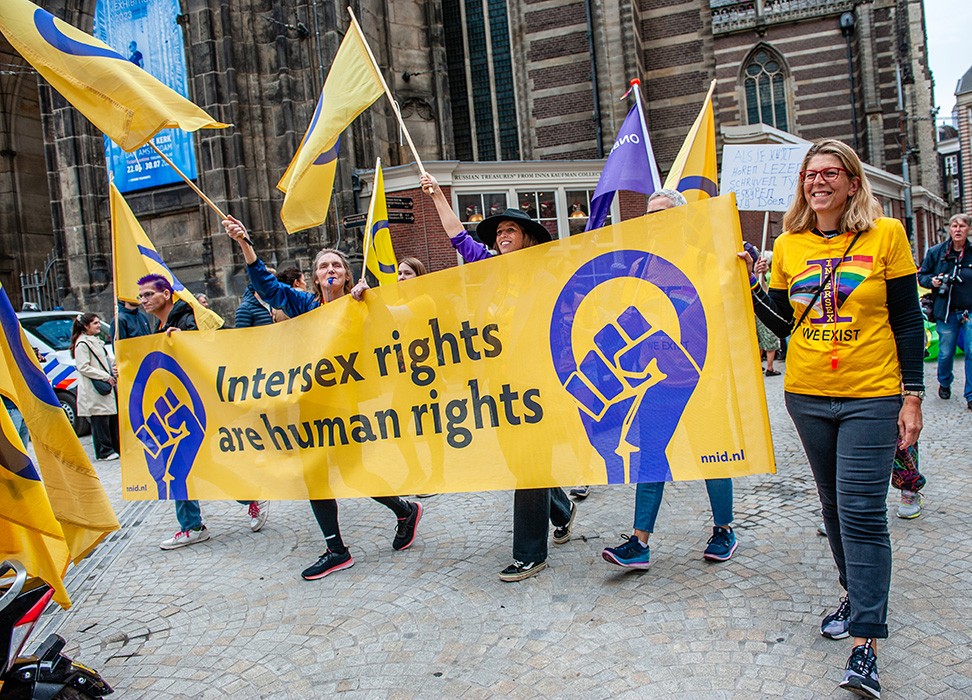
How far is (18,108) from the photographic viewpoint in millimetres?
25062

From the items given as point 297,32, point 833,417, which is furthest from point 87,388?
point 297,32

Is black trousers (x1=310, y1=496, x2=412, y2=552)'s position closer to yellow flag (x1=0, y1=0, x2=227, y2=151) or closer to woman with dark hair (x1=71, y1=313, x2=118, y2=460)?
yellow flag (x1=0, y1=0, x2=227, y2=151)

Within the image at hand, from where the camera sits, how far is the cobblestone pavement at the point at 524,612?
2805 mm

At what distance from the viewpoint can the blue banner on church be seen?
16.0m

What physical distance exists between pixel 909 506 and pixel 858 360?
7.19 ft

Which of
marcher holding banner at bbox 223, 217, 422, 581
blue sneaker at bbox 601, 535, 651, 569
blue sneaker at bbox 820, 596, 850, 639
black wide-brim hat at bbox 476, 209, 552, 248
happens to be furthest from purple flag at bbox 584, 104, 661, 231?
blue sneaker at bbox 820, 596, 850, 639

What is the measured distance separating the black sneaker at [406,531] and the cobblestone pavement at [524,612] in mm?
68

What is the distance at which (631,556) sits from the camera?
3.75 m

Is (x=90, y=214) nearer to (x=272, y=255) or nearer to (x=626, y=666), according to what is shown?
(x=272, y=255)

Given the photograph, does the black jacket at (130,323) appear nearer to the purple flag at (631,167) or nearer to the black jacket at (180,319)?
the black jacket at (180,319)

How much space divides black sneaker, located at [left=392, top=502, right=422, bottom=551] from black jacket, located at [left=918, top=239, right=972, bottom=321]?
6.11m

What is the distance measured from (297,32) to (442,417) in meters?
14.8

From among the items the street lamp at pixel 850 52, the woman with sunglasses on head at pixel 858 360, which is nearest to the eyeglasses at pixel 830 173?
the woman with sunglasses on head at pixel 858 360

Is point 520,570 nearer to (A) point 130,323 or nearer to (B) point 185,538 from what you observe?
(B) point 185,538
